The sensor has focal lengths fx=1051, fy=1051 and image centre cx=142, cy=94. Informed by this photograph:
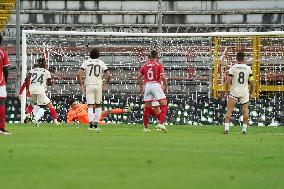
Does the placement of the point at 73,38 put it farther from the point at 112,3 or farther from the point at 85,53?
the point at 112,3

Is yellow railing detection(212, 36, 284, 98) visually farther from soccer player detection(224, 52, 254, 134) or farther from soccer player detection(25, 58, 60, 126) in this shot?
soccer player detection(224, 52, 254, 134)

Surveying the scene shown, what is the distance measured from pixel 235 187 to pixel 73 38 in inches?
922

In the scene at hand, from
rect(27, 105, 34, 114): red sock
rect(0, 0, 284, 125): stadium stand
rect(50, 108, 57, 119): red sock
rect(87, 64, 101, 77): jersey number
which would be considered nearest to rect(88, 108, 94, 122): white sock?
rect(87, 64, 101, 77): jersey number

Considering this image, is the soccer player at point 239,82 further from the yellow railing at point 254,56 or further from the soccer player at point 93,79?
the yellow railing at point 254,56

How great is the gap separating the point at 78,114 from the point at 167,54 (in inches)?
140

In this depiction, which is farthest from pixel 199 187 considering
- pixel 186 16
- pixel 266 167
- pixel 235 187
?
pixel 186 16

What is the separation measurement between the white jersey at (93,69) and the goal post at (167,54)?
21.0ft

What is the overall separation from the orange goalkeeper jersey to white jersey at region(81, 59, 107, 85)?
6.20 m

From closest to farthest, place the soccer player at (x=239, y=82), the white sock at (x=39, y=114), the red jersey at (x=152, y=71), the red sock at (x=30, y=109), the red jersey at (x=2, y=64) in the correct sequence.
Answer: the red jersey at (x=2, y=64) < the soccer player at (x=239, y=82) < the red jersey at (x=152, y=71) < the white sock at (x=39, y=114) < the red sock at (x=30, y=109)

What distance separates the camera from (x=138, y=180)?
35.4ft

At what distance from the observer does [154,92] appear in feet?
82.7

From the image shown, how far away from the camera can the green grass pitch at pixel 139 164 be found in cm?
1061

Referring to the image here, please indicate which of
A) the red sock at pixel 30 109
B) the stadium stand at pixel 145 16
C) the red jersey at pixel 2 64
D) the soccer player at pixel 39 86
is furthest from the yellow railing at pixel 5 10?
the red jersey at pixel 2 64

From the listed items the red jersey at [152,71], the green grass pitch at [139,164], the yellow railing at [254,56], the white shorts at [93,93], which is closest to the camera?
the green grass pitch at [139,164]
